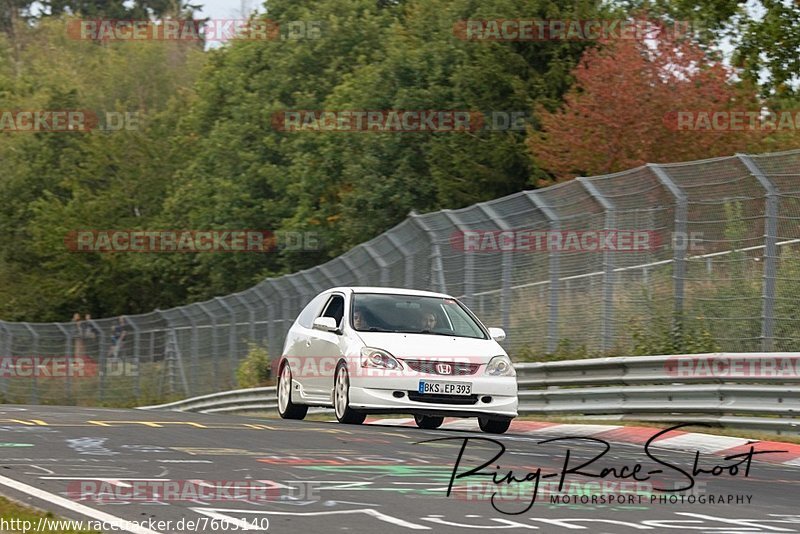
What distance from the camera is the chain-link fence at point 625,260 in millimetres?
16453

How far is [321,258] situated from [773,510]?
49950mm

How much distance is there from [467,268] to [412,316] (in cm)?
507

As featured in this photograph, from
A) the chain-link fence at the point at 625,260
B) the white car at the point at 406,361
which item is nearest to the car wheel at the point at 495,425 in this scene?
the white car at the point at 406,361

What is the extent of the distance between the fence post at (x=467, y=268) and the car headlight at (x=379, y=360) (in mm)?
6127

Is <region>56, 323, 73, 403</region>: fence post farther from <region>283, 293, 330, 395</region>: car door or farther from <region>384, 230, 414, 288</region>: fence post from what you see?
<region>283, 293, 330, 395</region>: car door

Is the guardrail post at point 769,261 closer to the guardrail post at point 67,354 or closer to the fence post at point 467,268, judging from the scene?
the fence post at point 467,268

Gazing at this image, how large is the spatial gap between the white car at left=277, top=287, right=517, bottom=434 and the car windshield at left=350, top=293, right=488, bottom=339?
0.01 m

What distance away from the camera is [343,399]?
649 inches

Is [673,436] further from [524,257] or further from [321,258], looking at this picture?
[321,258]

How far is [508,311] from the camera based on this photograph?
21.2 metres

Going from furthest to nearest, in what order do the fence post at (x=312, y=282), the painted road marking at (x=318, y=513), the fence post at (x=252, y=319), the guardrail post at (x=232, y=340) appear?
the guardrail post at (x=232, y=340), the fence post at (x=252, y=319), the fence post at (x=312, y=282), the painted road marking at (x=318, y=513)

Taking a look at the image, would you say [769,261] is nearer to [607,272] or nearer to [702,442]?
[702,442]

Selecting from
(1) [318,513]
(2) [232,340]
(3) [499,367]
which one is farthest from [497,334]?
(2) [232,340]

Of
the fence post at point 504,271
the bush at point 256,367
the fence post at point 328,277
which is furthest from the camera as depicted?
the bush at point 256,367
